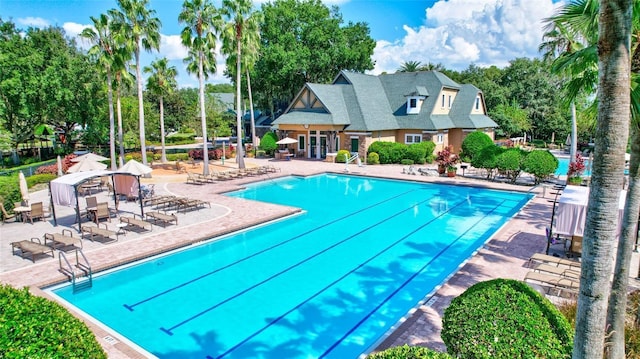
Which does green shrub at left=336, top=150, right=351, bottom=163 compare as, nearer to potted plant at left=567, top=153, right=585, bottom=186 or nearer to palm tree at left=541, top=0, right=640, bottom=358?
potted plant at left=567, top=153, right=585, bottom=186

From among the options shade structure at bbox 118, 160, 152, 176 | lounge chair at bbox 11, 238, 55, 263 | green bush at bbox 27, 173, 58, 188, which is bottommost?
lounge chair at bbox 11, 238, 55, 263

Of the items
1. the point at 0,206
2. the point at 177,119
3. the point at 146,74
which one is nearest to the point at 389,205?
the point at 0,206

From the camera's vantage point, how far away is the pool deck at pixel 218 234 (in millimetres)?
8102

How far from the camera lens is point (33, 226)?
51.6 ft

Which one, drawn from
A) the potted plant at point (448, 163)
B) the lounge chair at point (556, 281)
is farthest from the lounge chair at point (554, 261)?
the potted plant at point (448, 163)

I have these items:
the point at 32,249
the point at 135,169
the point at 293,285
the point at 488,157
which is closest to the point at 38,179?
the point at 135,169

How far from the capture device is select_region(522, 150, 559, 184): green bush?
23122 millimetres

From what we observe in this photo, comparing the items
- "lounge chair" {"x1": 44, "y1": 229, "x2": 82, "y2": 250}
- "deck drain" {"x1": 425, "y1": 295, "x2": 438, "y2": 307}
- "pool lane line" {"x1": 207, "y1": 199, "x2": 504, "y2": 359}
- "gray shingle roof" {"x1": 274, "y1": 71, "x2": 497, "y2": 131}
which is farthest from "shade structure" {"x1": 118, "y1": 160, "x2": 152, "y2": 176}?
"gray shingle roof" {"x1": 274, "y1": 71, "x2": 497, "y2": 131}

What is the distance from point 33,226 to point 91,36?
15.0 m

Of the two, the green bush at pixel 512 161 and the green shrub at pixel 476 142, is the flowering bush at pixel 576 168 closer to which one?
the green bush at pixel 512 161

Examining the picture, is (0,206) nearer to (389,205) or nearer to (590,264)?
(389,205)

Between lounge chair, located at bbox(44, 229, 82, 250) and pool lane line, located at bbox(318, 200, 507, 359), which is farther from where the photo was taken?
lounge chair, located at bbox(44, 229, 82, 250)

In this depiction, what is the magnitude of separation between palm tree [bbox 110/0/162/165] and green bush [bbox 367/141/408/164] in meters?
19.0

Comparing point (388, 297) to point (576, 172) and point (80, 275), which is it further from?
point (576, 172)
